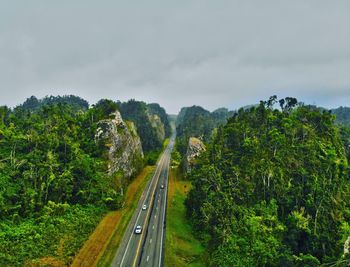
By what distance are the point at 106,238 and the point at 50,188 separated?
1751 centimetres

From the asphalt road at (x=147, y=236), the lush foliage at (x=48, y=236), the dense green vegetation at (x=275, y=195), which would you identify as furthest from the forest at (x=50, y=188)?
the dense green vegetation at (x=275, y=195)

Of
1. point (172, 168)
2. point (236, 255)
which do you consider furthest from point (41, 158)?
point (172, 168)

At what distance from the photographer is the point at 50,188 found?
2312 inches

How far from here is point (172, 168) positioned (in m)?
109

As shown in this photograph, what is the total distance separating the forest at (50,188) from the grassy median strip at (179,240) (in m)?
13.8

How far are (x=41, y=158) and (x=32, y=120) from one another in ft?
77.6

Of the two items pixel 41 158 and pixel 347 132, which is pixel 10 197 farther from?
pixel 347 132

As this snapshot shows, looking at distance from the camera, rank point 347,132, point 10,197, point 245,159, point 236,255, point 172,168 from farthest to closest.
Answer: point 172,168 → point 347,132 → point 245,159 → point 10,197 → point 236,255

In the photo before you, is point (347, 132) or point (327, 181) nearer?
point (327, 181)

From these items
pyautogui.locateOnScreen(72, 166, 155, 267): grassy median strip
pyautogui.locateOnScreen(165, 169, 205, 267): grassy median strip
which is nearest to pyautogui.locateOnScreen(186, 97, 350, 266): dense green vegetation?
pyautogui.locateOnScreen(165, 169, 205, 267): grassy median strip

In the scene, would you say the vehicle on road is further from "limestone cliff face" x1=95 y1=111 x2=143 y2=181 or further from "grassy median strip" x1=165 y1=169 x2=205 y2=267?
"limestone cliff face" x1=95 y1=111 x2=143 y2=181

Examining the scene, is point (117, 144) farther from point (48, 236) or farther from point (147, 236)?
point (48, 236)

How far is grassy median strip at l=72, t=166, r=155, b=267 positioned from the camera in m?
43.9

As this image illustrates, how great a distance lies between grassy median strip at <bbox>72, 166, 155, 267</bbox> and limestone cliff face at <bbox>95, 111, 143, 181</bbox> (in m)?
9.55
